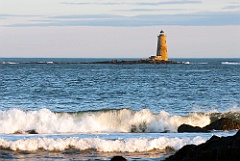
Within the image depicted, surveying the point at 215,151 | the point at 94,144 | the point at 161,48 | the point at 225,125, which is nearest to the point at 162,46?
the point at 161,48

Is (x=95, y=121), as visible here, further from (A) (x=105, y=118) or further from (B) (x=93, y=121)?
(A) (x=105, y=118)

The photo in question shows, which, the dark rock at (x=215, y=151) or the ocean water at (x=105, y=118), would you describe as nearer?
the dark rock at (x=215, y=151)

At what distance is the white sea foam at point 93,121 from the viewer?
A: 89.4ft

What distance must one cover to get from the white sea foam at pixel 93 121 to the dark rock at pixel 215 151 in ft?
45.8

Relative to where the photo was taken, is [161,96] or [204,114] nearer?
[204,114]

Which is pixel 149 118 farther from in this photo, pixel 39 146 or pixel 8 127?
pixel 39 146

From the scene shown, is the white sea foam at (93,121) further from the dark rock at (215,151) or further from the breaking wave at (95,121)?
the dark rock at (215,151)

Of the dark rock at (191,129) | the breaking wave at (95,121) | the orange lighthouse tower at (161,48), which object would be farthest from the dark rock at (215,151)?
the orange lighthouse tower at (161,48)

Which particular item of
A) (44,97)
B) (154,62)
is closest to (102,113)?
(44,97)

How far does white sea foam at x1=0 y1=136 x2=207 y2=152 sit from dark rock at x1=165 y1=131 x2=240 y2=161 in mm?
5943

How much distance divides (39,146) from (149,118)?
11970mm

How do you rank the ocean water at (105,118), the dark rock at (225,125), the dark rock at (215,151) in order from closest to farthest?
1. the dark rock at (215,151)
2. the ocean water at (105,118)
3. the dark rock at (225,125)

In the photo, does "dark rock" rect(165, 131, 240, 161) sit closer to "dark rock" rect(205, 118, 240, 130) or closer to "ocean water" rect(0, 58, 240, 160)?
"ocean water" rect(0, 58, 240, 160)

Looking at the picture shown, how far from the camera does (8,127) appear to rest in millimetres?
26469
